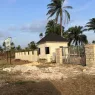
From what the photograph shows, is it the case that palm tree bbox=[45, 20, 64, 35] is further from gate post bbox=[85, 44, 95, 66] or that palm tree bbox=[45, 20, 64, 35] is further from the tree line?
gate post bbox=[85, 44, 95, 66]

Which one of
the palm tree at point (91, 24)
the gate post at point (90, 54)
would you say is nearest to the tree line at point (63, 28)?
the palm tree at point (91, 24)

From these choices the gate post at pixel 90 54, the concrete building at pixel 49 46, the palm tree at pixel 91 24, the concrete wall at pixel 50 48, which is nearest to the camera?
the gate post at pixel 90 54

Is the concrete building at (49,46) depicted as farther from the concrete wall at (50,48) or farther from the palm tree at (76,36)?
the palm tree at (76,36)

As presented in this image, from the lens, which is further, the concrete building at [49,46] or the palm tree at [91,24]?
the palm tree at [91,24]

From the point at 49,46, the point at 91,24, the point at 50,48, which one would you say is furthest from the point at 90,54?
the point at 91,24

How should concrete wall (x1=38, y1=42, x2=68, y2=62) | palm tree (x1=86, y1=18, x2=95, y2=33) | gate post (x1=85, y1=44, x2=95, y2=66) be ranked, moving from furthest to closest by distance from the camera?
palm tree (x1=86, y1=18, x2=95, y2=33) → concrete wall (x1=38, y1=42, x2=68, y2=62) → gate post (x1=85, y1=44, x2=95, y2=66)

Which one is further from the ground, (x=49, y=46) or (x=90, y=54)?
(x=49, y=46)

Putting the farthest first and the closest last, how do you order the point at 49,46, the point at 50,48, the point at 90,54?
the point at 49,46 < the point at 50,48 < the point at 90,54

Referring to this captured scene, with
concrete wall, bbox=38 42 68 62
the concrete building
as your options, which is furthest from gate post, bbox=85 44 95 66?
the concrete building

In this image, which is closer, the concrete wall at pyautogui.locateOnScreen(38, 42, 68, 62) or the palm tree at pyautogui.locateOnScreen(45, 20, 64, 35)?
the concrete wall at pyautogui.locateOnScreen(38, 42, 68, 62)

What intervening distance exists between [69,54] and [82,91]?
54.8ft

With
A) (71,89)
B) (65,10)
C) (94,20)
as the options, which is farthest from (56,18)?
(71,89)

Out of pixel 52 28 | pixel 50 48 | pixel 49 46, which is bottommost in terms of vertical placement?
pixel 50 48

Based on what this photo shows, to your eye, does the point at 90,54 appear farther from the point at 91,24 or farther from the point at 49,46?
the point at 91,24
